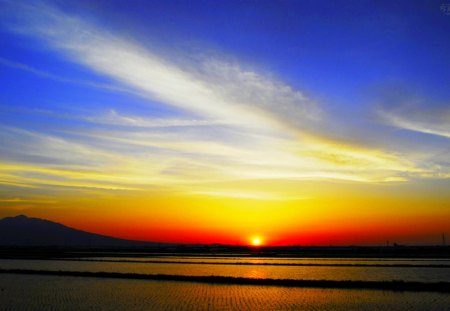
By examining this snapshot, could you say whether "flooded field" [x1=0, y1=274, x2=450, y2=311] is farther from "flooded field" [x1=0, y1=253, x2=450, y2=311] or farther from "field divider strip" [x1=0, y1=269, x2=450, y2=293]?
"field divider strip" [x1=0, y1=269, x2=450, y2=293]

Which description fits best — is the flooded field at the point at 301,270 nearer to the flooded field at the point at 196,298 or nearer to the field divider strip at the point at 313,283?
the field divider strip at the point at 313,283

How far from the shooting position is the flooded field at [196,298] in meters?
13.3

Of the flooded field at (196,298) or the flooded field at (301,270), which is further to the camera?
the flooded field at (301,270)

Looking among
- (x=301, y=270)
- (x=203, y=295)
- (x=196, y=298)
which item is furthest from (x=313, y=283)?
(x=301, y=270)

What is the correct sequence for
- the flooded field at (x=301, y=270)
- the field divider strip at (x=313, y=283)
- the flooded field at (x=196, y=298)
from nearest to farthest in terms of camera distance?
the flooded field at (x=196, y=298), the field divider strip at (x=313, y=283), the flooded field at (x=301, y=270)

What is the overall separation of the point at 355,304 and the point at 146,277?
11.3 m

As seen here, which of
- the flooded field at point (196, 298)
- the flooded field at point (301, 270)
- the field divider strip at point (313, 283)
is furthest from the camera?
the flooded field at point (301, 270)

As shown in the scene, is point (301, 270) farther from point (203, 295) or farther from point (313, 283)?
point (203, 295)

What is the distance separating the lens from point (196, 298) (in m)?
14.9

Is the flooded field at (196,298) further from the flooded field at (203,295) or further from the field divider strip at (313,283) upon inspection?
the field divider strip at (313,283)

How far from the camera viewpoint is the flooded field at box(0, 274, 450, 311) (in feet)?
43.5

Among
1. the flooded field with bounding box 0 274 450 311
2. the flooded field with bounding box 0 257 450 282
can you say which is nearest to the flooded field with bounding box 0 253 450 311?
the flooded field with bounding box 0 274 450 311

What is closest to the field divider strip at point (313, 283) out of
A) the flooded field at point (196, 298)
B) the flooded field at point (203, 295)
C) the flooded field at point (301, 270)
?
the flooded field at point (203, 295)

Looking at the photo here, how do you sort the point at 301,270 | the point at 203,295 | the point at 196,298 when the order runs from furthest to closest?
the point at 301,270
the point at 203,295
the point at 196,298
